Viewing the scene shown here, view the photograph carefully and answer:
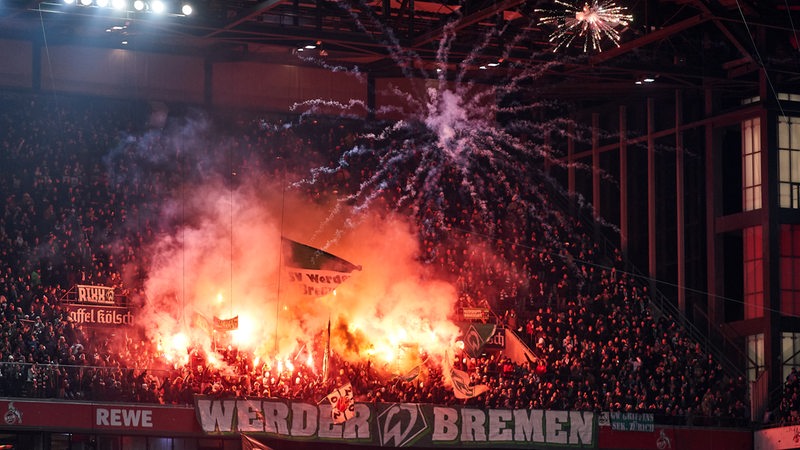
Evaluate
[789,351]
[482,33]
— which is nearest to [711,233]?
[789,351]

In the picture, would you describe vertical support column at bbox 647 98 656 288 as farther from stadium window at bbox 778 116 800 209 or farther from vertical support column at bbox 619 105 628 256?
stadium window at bbox 778 116 800 209

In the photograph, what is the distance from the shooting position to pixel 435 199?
1906 inches

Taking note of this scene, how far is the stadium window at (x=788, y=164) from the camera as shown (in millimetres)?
46406

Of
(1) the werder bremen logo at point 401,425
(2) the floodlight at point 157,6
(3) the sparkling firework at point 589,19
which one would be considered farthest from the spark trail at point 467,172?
(2) the floodlight at point 157,6

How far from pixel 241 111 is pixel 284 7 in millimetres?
7557

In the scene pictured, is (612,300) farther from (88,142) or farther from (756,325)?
(88,142)

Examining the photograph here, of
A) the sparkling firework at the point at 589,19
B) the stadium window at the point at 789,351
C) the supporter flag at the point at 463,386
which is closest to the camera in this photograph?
the sparkling firework at the point at 589,19

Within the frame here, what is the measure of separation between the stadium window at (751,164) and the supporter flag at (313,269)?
43.4ft

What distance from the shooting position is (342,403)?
38.8 metres

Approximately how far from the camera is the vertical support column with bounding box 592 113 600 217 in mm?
51719

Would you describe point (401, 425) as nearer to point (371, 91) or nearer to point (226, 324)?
point (226, 324)

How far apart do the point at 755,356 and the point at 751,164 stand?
607cm

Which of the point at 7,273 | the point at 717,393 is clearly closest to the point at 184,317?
the point at 7,273

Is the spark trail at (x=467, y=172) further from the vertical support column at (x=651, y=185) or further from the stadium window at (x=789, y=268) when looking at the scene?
the stadium window at (x=789, y=268)
